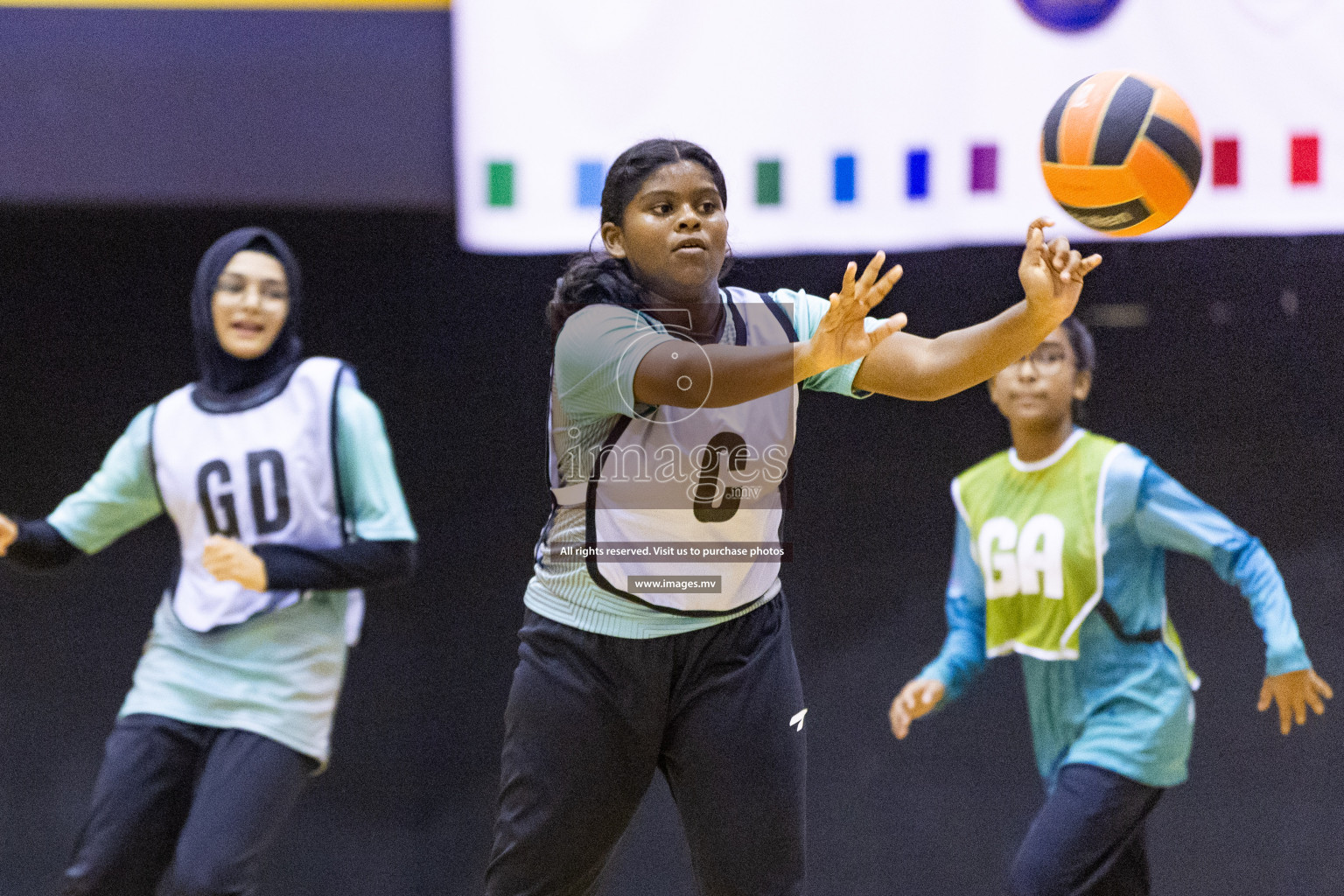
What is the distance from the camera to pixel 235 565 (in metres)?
2.95

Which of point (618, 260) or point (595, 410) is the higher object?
point (618, 260)

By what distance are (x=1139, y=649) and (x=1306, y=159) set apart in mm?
1557

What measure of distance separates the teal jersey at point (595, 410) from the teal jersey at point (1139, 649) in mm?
1275

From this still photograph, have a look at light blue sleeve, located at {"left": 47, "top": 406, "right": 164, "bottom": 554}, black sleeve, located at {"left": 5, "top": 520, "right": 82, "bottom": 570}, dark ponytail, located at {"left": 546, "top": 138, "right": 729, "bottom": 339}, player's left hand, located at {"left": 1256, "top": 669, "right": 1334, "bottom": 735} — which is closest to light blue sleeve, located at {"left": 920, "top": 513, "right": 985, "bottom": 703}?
player's left hand, located at {"left": 1256, "top": 669, "right": 1334, "bottom": 735}

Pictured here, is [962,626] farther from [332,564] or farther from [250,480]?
[250,480]

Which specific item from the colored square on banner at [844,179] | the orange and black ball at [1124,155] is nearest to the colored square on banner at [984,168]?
the colored square on banner at [844,179]

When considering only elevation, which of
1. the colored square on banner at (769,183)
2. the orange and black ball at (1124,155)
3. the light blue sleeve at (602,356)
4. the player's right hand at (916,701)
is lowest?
the player's right hand at (916,701)

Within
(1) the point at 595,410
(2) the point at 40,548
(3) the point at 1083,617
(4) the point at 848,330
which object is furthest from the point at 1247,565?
(2) the point at 40,548

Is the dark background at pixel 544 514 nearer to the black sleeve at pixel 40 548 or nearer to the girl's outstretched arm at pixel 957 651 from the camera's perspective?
the girl's outstretched arm at pixel 957 651

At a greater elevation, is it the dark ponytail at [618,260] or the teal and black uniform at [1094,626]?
the dark ponytail at [618,260]

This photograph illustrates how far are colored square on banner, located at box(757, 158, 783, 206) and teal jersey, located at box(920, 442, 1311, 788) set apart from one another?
1.24 meters

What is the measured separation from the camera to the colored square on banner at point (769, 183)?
383 centimetres

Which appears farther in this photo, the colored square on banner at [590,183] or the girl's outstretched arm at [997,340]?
the colored square on banner at [590,183]

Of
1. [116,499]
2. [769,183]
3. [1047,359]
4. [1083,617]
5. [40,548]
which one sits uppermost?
[769,183]
